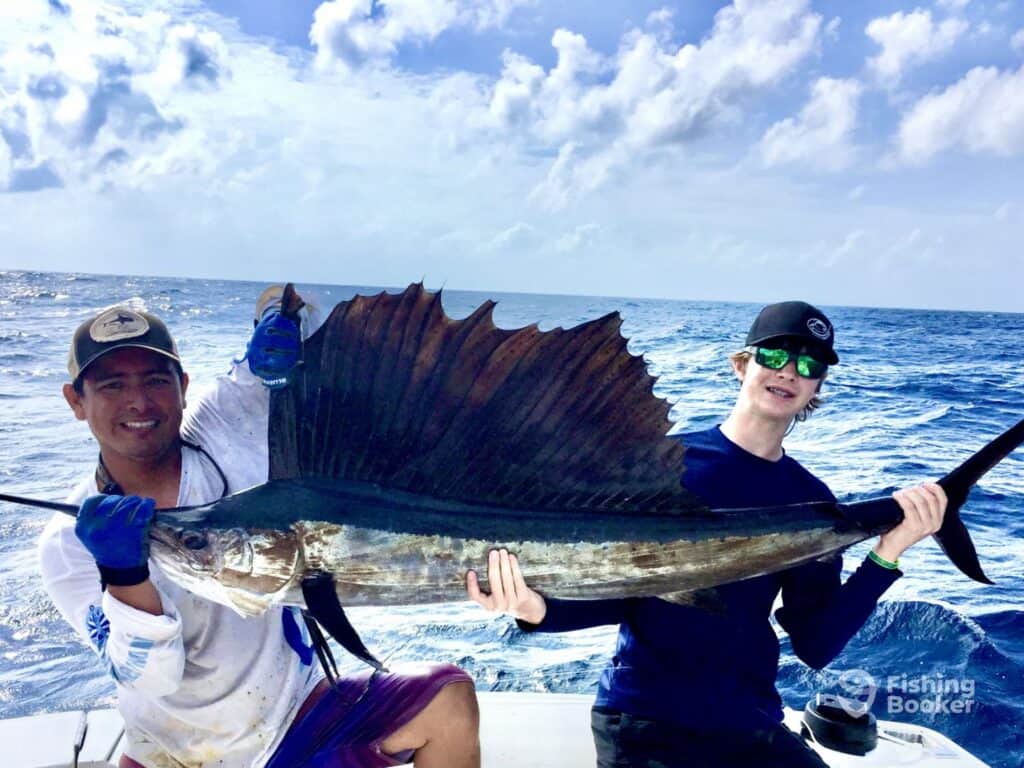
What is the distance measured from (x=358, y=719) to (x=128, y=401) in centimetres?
97

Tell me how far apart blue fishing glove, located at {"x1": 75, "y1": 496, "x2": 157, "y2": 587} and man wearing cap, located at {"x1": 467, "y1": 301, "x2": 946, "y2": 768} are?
0.86 meters

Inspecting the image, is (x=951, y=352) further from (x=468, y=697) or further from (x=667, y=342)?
(x=468, y=697)

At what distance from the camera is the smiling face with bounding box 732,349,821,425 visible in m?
2.18

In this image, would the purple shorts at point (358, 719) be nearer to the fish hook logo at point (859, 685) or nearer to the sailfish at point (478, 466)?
the sailfish at point (478, 466)

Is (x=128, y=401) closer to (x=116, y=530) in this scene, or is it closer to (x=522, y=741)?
(x=116, y=530)

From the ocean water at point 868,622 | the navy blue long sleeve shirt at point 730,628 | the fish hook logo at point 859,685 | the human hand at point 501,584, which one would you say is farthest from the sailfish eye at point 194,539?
the fish hook logo at point 859,685

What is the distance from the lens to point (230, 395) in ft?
7.38

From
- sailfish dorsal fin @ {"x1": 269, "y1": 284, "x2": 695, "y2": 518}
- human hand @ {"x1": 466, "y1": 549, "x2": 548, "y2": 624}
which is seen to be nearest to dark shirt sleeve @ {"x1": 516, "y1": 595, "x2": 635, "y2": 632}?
human hand @ {"x1": 466, "y1": 549, "x2": 548, "y2": 624}

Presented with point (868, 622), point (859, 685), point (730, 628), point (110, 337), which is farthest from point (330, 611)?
point (868, 622)

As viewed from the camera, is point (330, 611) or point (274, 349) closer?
point (330, 611)

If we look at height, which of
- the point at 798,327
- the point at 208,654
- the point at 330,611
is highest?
the point at 798,327

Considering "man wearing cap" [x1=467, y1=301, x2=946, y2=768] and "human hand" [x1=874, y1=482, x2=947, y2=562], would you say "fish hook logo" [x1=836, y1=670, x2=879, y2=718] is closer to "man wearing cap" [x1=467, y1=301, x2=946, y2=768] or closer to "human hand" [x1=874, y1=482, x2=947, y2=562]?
"man wearing cap" [x1=467, y1=301, x2=946, y2=768]

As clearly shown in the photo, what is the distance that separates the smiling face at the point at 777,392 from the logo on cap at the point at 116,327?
4.98ft

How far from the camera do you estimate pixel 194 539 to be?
1.54 m
